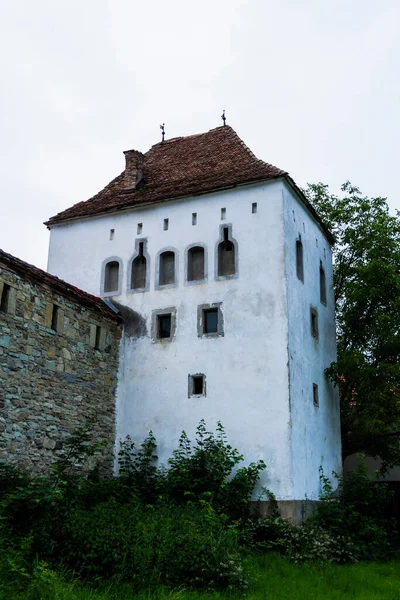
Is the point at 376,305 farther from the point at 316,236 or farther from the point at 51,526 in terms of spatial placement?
the point at 51,526

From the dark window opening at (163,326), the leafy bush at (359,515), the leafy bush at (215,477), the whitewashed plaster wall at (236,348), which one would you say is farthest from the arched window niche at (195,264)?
the leafy bush at (359,515)

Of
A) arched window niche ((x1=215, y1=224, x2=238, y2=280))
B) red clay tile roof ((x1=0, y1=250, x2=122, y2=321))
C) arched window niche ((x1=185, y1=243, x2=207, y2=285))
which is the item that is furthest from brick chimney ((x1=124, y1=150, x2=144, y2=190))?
red clay tile roof ((x1=0, y1=250, x2=122, y2=321))

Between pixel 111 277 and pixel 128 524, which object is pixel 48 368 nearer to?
pixel 128 524

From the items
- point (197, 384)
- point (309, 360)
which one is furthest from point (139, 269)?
point (309, 360)

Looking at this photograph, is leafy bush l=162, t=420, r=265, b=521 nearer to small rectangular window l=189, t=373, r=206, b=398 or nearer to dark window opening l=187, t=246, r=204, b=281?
small rectangular window l=189, t=373, r=206, b=398

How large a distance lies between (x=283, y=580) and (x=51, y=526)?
3779 millimetres

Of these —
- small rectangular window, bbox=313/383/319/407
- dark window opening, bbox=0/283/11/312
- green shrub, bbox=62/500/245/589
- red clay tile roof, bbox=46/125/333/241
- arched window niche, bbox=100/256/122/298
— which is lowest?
green shrub, bbox=62/500/245/589

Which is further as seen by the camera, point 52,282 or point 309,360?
point 309,360

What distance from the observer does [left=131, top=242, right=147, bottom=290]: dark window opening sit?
16.8 metres

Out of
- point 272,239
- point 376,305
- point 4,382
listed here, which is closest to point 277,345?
point 272,239

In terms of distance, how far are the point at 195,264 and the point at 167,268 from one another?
78 cm

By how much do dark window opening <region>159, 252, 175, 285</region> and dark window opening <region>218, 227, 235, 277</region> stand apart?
1.32 m

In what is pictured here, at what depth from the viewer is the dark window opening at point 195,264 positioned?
53.3ft

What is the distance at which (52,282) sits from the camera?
13.8 metres
